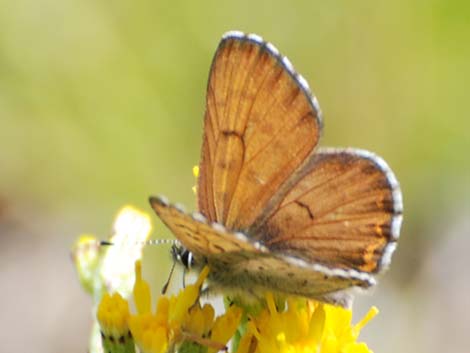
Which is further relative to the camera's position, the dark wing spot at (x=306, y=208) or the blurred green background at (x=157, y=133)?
the blurred green background at (x=157, y=133)

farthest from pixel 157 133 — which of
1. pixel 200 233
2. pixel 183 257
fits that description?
pixel 200 233

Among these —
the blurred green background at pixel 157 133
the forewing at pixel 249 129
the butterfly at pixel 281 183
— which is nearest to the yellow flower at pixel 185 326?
the butterfly at pixel 281 183

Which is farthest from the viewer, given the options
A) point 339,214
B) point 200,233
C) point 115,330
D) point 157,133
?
point 157,133

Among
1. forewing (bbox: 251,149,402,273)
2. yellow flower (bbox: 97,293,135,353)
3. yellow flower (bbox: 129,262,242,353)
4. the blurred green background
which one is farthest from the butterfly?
the blurred green background

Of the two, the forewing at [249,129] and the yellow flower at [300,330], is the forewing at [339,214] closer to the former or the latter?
the forewing at [249,129]

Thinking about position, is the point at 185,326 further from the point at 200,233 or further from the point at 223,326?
the point at 200,233

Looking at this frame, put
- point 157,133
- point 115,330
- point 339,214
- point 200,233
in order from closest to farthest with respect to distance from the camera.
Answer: point 200,233 → point 339,214 → point 115,330 → point 157,133
